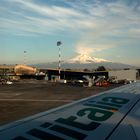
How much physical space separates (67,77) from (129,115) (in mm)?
146866

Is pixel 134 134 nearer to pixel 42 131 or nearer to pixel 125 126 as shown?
pixel 125 126

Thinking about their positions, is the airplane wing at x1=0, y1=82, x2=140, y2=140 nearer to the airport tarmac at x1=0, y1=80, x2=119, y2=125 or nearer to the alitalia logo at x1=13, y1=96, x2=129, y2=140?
the alitalia logo at x1=13, y1=96, x2=129, y2=140

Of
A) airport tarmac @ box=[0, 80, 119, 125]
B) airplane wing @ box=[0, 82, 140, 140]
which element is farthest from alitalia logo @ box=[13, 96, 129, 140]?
airport tarmac @ box=[0, 80, 119, 125]

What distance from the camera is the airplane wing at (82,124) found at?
511cm

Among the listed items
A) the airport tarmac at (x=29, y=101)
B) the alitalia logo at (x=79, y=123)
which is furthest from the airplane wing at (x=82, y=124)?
the airport tarmac at (x=29, y=101)

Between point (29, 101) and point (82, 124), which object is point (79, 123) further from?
point (29, 101)

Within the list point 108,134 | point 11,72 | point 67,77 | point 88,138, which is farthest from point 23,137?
point 11,72

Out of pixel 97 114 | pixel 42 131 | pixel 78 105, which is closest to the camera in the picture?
pixel 42 131

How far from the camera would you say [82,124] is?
19.1 feet

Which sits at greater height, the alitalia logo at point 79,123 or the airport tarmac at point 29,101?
the alitalia logo at point 79,123

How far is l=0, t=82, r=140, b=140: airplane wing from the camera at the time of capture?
5.11 metres

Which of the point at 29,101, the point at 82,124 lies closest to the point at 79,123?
the point at 82,124

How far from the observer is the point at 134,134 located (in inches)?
205

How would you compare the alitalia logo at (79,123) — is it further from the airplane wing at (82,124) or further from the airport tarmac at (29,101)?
the airport tarmac at (29,101)
